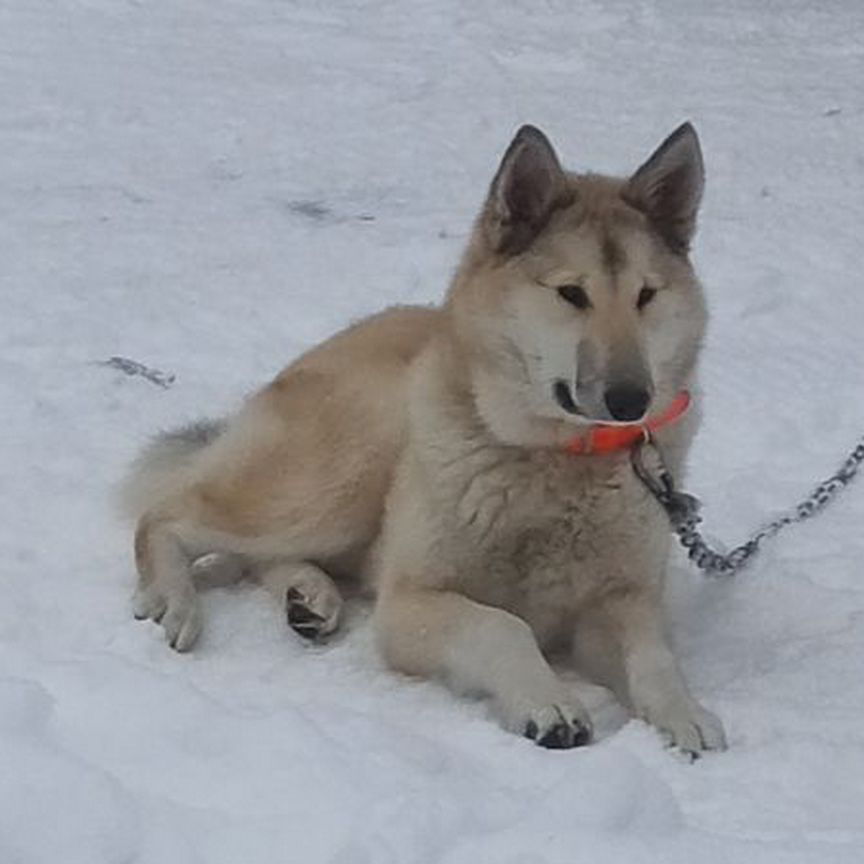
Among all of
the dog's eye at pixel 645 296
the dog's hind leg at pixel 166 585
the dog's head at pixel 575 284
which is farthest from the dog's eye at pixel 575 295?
the dog's hind leg at pixel 166 585

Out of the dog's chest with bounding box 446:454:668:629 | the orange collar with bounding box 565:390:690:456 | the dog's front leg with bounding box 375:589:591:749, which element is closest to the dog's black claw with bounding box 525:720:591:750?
the dog's front leg with bounding box 375:589:591:749

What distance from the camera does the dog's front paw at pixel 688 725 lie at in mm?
3420

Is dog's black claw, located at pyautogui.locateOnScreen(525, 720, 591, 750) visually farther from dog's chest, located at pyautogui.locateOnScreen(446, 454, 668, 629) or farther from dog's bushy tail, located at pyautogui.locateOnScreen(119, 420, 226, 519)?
dog's bushy tail, located at pyautogui.locateOnScreen(119, 420, 226, 519)

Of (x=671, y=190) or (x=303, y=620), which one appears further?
(x=303, y=620)

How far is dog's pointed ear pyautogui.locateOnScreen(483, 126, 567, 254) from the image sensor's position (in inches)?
148

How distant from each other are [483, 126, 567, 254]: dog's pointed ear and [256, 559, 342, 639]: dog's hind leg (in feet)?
2.70

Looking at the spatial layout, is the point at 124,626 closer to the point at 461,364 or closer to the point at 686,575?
the point at 461,364

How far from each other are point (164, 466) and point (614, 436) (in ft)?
3.97

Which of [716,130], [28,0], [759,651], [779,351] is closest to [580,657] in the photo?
[759,651]

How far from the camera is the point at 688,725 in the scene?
11.3 feet

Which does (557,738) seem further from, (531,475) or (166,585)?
(166,585)

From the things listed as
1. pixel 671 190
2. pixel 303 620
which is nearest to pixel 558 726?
pixel 303 620

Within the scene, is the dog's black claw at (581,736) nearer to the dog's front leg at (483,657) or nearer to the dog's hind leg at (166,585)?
the dog's front leg at (483,657)

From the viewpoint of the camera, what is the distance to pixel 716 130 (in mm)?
8273
